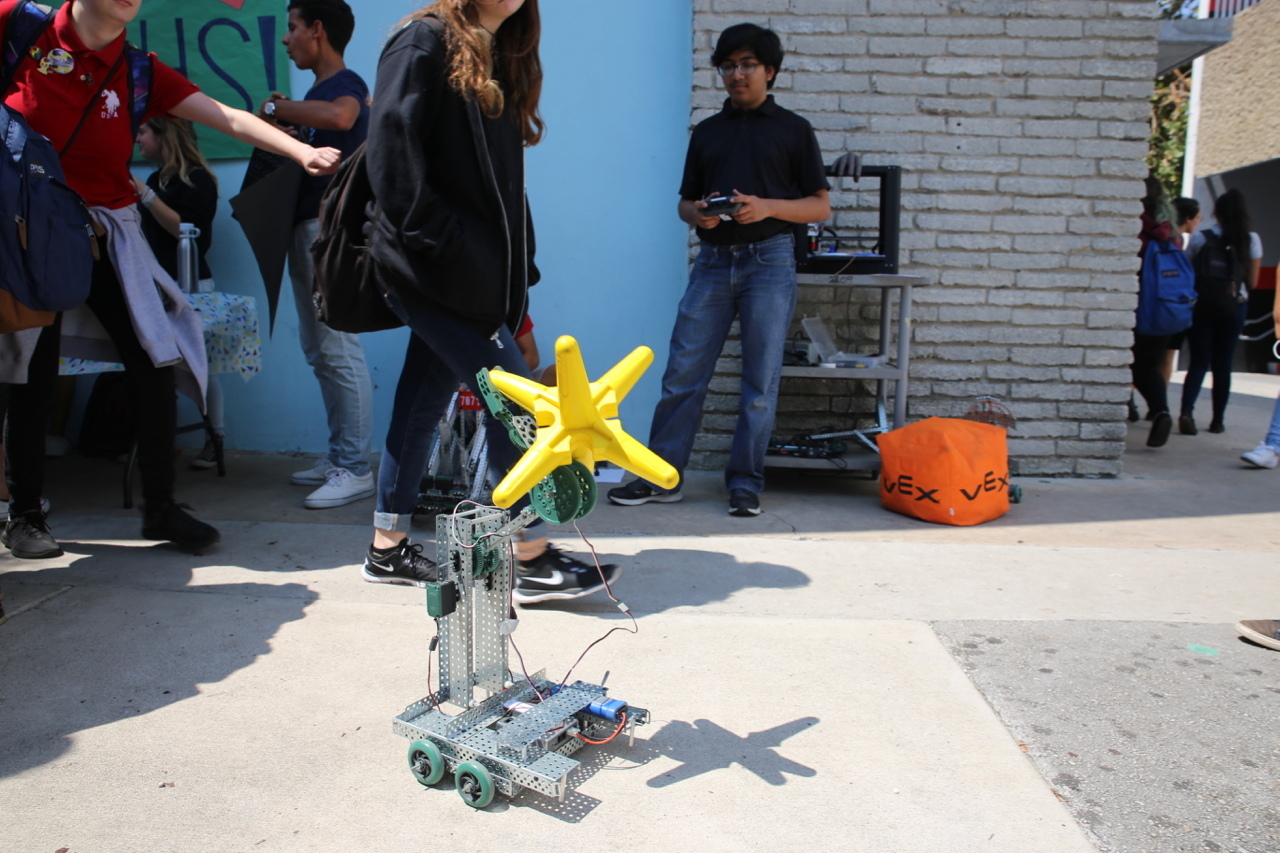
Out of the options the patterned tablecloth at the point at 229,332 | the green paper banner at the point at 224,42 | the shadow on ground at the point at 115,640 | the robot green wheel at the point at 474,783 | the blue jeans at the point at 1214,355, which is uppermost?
the green paper banner at the point at 224,42

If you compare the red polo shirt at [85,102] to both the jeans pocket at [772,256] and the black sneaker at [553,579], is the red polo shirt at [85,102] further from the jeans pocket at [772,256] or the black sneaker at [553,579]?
the jeans pocket at [772,256]

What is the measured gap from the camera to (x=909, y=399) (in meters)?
4.88

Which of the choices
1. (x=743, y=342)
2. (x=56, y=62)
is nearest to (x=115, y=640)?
(x=56, y=62)

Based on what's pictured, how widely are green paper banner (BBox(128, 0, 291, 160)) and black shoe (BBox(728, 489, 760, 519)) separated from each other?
3.26 metres

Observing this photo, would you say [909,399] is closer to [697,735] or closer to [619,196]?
[619,196]

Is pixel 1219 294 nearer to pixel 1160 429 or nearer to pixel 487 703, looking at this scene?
pixel 1160 429

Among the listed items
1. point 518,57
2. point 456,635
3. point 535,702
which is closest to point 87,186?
point 518,57

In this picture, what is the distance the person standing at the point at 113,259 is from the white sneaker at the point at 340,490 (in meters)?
0.74

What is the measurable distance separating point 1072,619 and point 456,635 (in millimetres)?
1950

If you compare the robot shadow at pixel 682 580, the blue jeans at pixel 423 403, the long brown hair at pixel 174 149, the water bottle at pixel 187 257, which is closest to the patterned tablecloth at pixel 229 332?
the water bottle at pixel 187 257

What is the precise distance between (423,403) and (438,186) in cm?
68

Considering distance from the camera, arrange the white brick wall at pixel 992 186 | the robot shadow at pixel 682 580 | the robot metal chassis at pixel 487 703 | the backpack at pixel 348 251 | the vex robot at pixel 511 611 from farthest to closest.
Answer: the white brick wall at pixel 992 186 → the robot shadow at pixel 682 580 → the backpack at pixel 348 251 → the robot metal chassis at pixel 487 703 → the vex robot at pixel 511 611

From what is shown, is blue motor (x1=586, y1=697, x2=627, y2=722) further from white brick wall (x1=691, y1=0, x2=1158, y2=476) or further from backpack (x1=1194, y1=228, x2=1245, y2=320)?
backpack (x1=1194, y1=228, x2=1245, y2=320)

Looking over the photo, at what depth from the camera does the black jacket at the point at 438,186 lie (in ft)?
7.77
